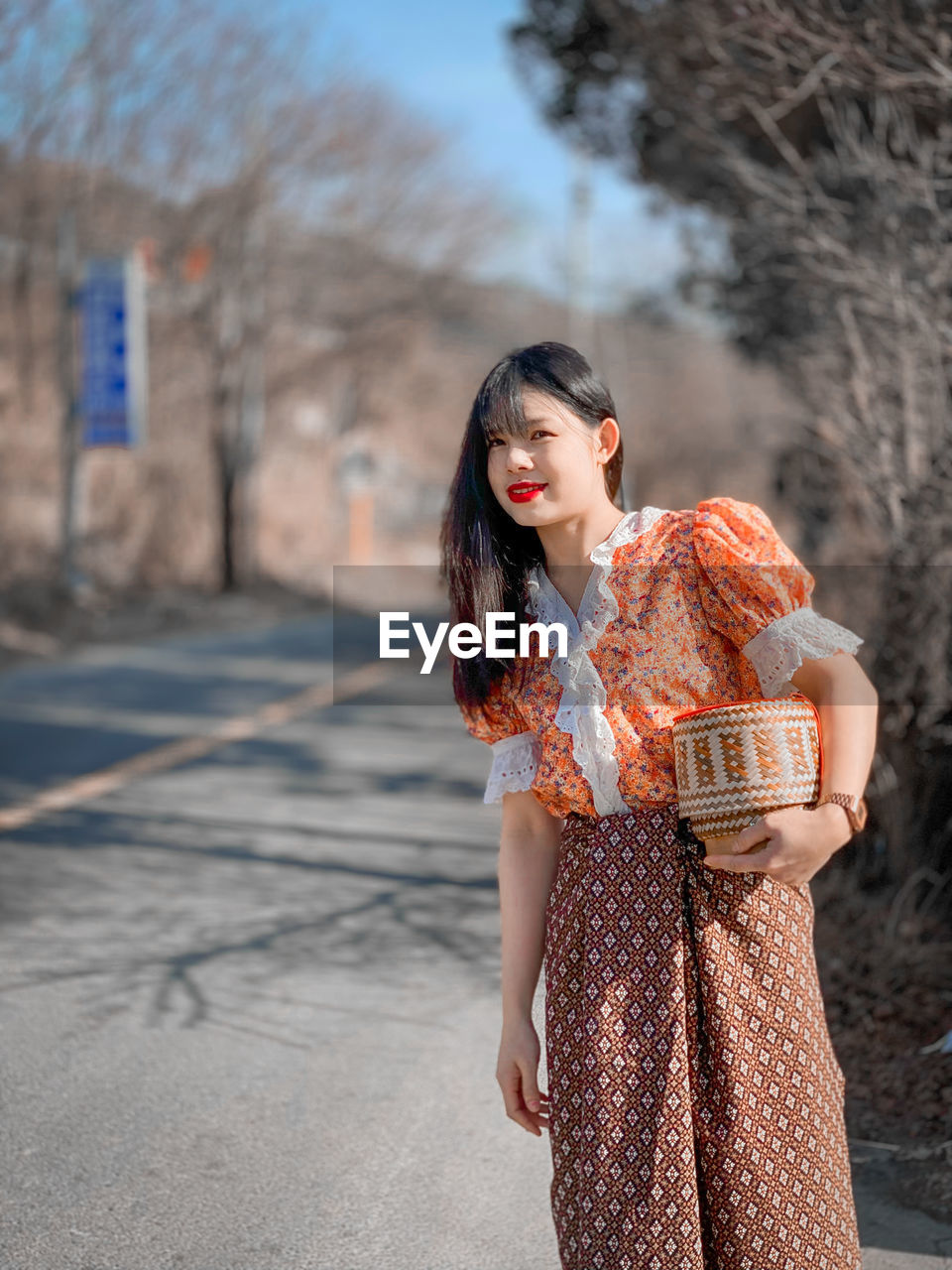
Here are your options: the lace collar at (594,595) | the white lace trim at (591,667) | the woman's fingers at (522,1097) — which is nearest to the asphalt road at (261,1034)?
the woman's fingers at (522,1097)

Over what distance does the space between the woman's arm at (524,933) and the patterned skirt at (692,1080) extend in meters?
0.16

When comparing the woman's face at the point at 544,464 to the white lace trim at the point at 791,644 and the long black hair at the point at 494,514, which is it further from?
the white lace trim at the point at 791,644

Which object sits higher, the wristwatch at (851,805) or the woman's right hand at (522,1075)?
the wristwatch at (851,805)

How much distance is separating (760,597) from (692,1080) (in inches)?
27.4

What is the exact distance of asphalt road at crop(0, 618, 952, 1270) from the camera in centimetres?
321

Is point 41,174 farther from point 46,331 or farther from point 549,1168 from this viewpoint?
point 549,1168

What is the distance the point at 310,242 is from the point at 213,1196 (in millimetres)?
23216

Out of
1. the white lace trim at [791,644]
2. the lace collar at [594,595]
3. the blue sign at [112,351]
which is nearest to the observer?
the white lace trim at [791,644]

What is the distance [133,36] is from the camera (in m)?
19.1

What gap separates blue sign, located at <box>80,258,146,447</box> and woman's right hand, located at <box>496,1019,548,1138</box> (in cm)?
1681

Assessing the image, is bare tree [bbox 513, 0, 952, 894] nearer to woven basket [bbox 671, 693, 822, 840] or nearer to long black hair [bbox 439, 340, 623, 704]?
long black hair [bbox 439, 340, 623, 704]

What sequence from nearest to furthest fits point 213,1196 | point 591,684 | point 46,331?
point 591,684 < point 213,1196 < point 46,331

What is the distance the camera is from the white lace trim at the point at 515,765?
2.20m

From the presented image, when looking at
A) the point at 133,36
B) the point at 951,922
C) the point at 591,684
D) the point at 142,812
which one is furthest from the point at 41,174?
the point at 591,684
